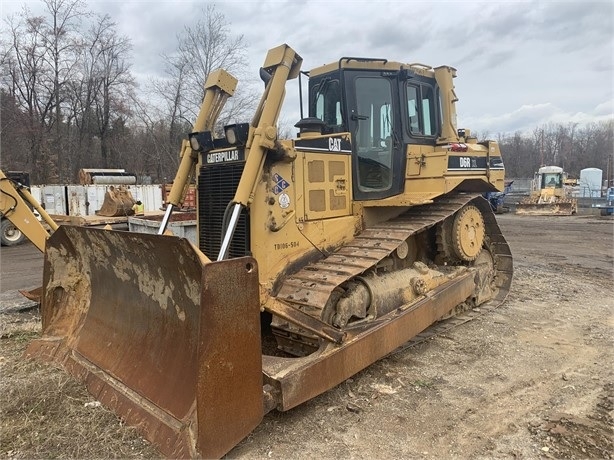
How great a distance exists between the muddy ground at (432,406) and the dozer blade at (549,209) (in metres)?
21.8

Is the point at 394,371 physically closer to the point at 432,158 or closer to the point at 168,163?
the point at 432,158

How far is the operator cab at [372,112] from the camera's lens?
18.0ft

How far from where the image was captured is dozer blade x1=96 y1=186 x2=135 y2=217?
1550 cm

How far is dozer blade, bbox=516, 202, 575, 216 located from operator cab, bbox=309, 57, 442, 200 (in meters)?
22.7

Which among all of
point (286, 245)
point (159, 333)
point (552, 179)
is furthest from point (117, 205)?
point (552, 179)

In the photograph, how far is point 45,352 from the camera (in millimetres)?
4484

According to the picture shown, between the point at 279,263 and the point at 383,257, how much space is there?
992 mm

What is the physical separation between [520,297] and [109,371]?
595cm

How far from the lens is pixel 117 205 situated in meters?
15.5

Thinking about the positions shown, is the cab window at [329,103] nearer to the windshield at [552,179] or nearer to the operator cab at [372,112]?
the operator cab at [372,112]

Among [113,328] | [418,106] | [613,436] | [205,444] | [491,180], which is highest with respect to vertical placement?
[418,106]

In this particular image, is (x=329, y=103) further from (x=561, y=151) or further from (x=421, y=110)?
(x=561, y=151)

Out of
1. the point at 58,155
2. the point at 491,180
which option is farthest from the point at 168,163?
the point at 491,180

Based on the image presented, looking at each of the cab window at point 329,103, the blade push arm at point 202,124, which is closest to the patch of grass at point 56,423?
the blade push arm at point 202,124
